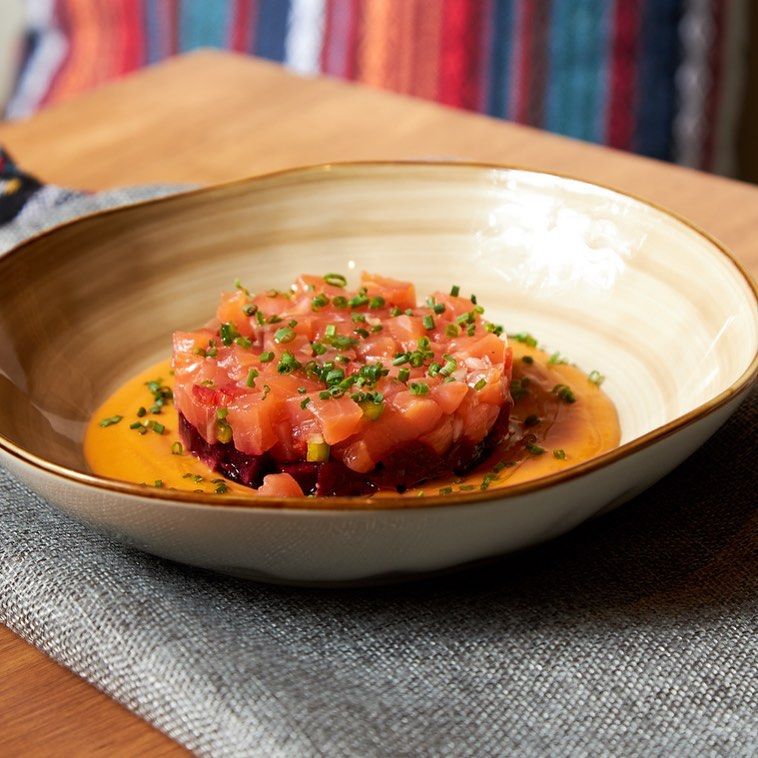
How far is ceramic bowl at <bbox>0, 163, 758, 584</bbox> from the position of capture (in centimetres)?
119

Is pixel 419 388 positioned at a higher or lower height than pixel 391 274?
higher

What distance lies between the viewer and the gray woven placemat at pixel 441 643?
44.8 inches

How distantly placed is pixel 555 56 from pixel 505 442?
2762mm

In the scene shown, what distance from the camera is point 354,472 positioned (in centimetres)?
144

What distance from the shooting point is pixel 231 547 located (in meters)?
1.21

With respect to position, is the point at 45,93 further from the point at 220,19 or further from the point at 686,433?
the point at 686,433

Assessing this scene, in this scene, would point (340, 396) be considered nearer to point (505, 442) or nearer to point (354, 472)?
point (354, 472)

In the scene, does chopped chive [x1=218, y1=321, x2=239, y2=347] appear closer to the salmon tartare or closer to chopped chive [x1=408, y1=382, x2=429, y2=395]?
the salmon tartare

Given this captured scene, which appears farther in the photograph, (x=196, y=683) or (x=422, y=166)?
(x=422, y=166)

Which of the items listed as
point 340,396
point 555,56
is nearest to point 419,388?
point 340,396

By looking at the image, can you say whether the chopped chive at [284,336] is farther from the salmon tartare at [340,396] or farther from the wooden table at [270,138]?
the wooden table at [270,138]

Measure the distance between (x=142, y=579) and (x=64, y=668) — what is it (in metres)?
0.13

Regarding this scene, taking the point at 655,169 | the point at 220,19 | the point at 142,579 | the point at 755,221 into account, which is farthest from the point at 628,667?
the point at 220,19

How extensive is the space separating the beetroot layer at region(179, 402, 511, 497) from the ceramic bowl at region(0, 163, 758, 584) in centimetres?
18
